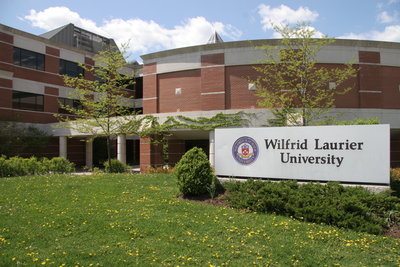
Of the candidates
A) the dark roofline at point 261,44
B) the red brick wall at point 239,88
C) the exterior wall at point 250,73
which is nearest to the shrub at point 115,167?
the exterior wall at point 250,73

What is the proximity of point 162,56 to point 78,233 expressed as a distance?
60.7 ft

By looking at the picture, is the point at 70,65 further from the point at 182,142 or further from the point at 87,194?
the point at 87,194

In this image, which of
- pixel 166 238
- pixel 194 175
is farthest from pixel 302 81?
pixel 166 238

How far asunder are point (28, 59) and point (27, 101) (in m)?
3.63

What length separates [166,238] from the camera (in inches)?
226

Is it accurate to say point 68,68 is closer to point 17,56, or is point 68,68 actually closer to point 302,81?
point 17,56

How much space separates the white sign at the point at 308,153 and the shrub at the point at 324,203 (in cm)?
58

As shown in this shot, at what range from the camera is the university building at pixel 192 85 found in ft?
64.5

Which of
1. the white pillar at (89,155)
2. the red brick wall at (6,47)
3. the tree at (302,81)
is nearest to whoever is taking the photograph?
the tree at (302,81)

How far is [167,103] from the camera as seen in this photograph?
74.4 feet

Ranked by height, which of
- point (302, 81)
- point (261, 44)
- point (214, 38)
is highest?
point (214, 38)

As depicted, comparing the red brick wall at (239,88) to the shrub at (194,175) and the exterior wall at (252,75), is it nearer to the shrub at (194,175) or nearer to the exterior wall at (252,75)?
the exterior wall at (252,75)

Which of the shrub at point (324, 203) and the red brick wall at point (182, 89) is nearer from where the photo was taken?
the shrub at point (324, 203)

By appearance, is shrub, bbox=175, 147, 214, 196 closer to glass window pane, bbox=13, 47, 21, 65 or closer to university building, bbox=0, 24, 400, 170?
university building, bbox=0, 24, 400, 170
